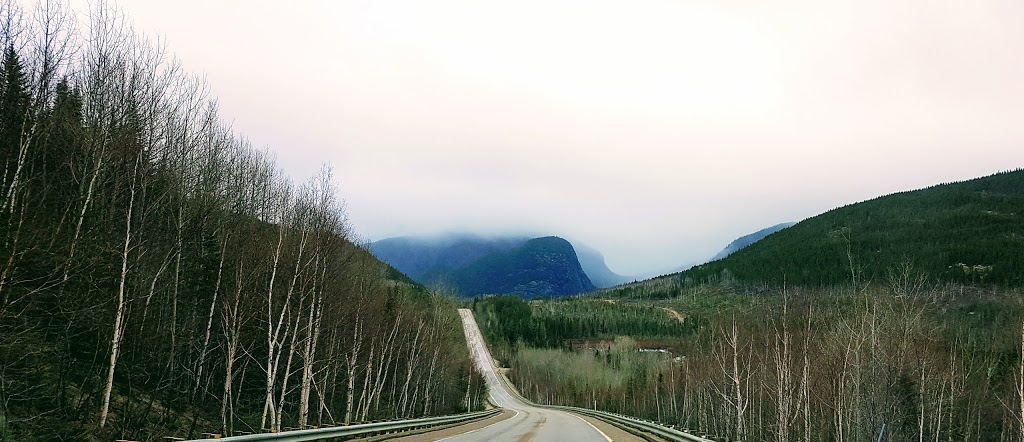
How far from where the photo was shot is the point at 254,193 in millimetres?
36031

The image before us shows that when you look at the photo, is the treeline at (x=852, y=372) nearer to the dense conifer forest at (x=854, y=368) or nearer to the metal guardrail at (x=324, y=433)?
the dense conifer forest at (x=854, y=368)

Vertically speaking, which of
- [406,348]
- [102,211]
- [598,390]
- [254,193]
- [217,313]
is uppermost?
[254,193]

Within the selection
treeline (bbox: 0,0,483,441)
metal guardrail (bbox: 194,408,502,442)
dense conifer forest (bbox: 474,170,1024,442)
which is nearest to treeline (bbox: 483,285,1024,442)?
dense conifer forest (bbox: 474,170,1024,442)

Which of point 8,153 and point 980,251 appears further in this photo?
point 980,251

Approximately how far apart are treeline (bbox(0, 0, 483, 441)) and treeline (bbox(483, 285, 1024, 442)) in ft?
60.6

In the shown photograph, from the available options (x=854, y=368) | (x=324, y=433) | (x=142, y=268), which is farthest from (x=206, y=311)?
(x=854, y=368)

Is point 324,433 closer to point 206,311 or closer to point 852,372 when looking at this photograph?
point 206,311

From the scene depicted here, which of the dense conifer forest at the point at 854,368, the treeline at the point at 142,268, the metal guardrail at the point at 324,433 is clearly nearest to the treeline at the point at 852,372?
the dense conifer forest at the point at 854,368

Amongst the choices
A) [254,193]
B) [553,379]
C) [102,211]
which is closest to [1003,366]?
[254,193]

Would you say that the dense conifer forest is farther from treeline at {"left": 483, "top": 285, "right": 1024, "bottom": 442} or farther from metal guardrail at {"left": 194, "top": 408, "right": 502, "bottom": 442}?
metal guardrail at {"left": 194, "top": 408, "right": 502, "bottom": 442}

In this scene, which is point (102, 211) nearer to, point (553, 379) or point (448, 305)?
point (448, 305)

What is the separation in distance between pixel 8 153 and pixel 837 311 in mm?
43996

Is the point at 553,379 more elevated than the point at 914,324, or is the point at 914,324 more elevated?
Result: the point at 914,324

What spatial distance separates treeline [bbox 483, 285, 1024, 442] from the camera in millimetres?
33500
